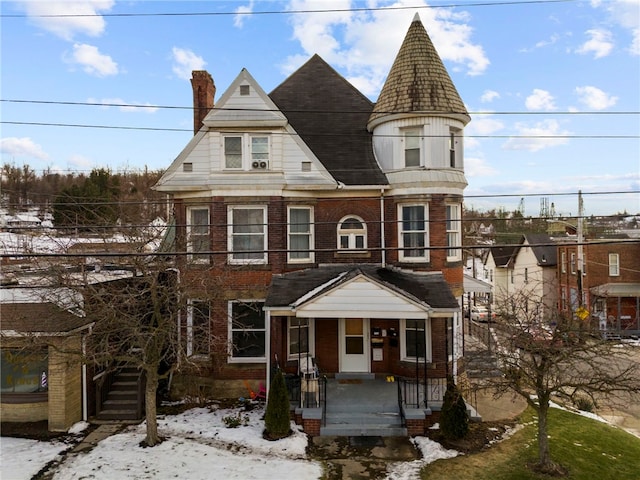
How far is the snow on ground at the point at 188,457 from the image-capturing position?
30.2 ft

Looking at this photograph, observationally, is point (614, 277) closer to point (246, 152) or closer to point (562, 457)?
point (562, 457)

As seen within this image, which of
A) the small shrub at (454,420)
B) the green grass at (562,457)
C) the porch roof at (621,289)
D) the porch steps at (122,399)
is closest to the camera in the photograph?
the green grass at (562,457)

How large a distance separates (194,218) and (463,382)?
428 inches

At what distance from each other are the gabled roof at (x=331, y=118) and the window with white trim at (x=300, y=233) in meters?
1.80

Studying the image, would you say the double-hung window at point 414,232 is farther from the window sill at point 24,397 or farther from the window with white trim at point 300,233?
the window sill at point 24,397

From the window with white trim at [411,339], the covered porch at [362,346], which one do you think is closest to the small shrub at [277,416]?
the covered porch at [362,346]

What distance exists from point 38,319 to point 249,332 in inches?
249

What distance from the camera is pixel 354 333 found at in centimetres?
1475

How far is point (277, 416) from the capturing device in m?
11.0

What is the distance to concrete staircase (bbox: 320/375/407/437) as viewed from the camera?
438 inches

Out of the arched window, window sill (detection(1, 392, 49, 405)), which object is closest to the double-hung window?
the arched window

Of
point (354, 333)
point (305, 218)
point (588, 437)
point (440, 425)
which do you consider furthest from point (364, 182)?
point (588, 437)

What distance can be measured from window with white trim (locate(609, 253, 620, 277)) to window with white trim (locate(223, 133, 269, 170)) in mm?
30270

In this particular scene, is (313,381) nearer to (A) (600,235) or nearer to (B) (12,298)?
(B) (12,298)
